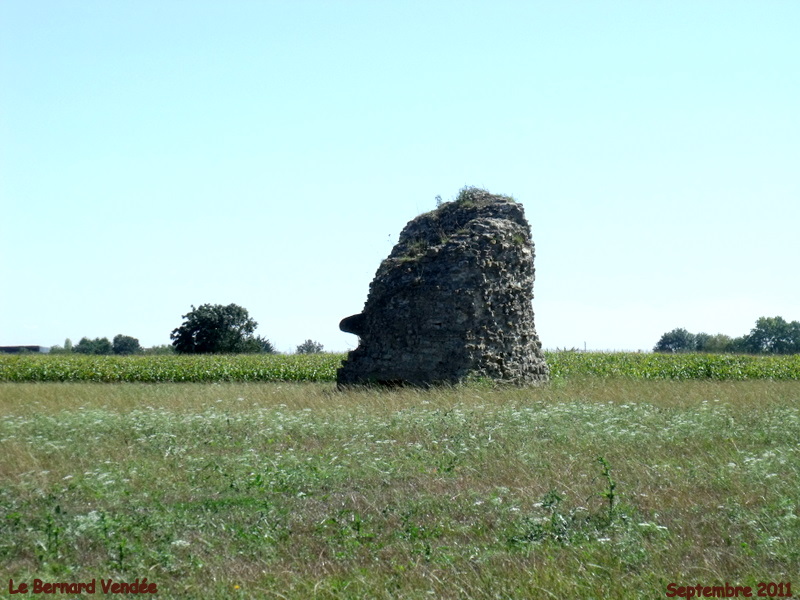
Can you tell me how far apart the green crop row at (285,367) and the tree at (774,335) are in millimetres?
44484

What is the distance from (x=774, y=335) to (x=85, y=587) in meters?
79.6

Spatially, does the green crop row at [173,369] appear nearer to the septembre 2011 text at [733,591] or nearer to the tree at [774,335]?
the septembre 2011 text at [733,591]

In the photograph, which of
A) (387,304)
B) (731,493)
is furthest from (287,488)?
(387,304)

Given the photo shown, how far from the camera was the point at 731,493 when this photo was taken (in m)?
7.50

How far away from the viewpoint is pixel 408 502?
7.31m

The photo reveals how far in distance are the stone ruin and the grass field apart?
486 centimetres

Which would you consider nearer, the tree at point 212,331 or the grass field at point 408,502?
the grass field at point 408,502

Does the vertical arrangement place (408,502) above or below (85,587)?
above

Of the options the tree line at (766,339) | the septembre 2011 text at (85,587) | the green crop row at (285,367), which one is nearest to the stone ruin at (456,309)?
the green crop row at (285,367)

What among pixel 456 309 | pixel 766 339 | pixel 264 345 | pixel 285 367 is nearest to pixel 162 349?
pixel 264 345

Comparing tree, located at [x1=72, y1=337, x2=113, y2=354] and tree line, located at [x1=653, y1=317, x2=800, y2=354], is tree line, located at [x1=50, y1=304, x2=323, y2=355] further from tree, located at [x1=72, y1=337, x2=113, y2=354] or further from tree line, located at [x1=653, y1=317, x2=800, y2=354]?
tree line, located at [x1=653, y1=317, x2=800, y2=354]

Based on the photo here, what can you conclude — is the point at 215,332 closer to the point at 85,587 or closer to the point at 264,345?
the point at 264,345

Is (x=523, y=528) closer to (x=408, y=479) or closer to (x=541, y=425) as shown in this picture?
(x=408, y=479)

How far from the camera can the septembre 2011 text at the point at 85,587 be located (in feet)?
17.4
